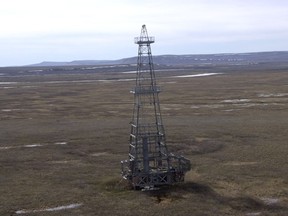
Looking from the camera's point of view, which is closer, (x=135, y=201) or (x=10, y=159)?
(x=135, y=201)

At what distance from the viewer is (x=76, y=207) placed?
28266mm

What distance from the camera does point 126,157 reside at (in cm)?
4119

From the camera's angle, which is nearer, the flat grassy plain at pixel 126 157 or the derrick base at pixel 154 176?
the flat grassy plain at pixel 126 157

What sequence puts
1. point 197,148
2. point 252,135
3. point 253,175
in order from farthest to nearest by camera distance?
point 252,135
point 197,148
point 253,175

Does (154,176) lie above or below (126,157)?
above

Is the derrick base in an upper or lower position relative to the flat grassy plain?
upper

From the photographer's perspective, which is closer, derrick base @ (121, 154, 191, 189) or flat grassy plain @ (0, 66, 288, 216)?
flat grassy plain @ (0, 66, 288, 216)

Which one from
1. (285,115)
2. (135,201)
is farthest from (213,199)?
(285,115)

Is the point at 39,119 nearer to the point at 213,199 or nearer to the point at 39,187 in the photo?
the point at 39,187

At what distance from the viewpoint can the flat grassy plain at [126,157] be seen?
28516 mm

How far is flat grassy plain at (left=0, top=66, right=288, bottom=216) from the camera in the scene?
2852 cm

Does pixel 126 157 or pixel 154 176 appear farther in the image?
pixel 126 157

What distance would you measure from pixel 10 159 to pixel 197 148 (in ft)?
50.8

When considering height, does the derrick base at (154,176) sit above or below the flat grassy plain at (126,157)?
above
